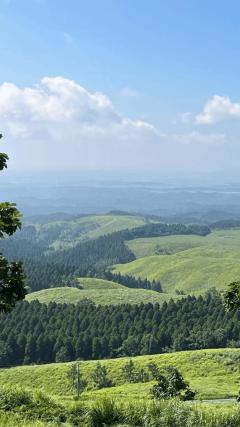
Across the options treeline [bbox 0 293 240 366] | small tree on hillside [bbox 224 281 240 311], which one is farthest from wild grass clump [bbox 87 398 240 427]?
treeline [bbox 0 293 240 366]

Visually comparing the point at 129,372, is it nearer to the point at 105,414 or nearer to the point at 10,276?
the point at 10,276

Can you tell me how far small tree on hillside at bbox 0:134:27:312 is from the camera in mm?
16394

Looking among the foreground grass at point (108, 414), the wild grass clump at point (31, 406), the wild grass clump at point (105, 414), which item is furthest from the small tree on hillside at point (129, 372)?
the wild grass clump at point (105, 414)

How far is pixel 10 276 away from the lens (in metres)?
16.5

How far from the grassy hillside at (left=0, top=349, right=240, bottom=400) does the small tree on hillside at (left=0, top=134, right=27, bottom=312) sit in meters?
83.8

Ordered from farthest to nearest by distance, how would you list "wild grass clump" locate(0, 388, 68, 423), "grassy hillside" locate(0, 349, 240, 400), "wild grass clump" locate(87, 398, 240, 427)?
1. "grassy hillside" locate(0, 349, 240, 400)
2. "wild grass clump" locate(0, 388, 68, 423)
3. "wild grass clump" locate(87, 398, 240, 427)

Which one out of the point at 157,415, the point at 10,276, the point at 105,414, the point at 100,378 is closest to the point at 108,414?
the point at 105,414

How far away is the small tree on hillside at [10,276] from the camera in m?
16.4

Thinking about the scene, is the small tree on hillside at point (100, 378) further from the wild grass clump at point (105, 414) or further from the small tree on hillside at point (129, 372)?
the wild grass clump at point (105, 414)

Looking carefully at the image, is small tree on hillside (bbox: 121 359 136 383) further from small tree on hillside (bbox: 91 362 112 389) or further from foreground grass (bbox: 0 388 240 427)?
foreground grass (bbox: 0 388 240 427)

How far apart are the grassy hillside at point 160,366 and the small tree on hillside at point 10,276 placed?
83816 mm

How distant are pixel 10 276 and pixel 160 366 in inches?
4301

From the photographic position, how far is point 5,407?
39.6ft

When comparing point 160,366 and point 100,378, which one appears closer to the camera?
point 100,378
